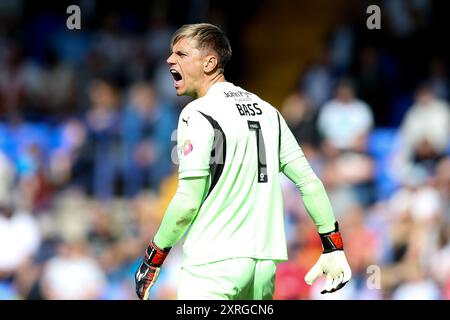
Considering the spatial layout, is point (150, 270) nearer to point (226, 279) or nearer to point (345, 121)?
point (226, 279)

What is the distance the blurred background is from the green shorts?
3935 mm

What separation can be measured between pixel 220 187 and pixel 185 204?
213 millimetres

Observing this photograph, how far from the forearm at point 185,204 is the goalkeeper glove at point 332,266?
30.7 inches

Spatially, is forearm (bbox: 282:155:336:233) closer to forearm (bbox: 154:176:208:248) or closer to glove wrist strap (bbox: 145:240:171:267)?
forearm (bbox: 154:176:208:248)

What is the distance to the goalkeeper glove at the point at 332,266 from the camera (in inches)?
230

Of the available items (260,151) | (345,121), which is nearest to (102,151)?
(345,121)

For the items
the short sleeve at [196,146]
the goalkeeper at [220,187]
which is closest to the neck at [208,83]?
the goalkeeper at [220,187]

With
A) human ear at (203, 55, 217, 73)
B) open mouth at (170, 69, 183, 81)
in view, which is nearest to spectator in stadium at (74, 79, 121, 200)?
open mouth at (170, 69, 183, 81)

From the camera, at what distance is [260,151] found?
223 inches

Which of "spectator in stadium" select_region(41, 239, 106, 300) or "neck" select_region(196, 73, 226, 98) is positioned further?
"spectator in stadium" select_region(41, 239, 106, 300)

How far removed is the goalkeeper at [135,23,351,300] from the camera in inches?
217

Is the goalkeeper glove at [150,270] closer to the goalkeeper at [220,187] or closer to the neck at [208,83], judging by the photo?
the goalkeeper at [220,187]

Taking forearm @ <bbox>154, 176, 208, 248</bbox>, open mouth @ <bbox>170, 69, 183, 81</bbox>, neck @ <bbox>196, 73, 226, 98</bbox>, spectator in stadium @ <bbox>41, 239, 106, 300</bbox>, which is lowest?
spectator in stadium @ <bbox>41, 239, 106, 300</bbox>
